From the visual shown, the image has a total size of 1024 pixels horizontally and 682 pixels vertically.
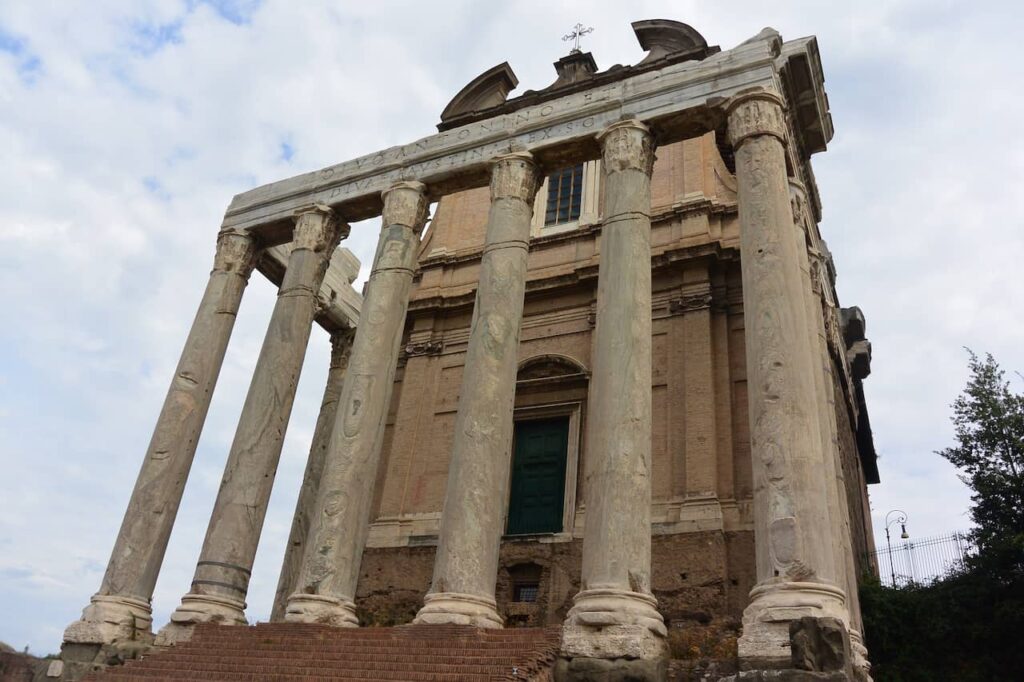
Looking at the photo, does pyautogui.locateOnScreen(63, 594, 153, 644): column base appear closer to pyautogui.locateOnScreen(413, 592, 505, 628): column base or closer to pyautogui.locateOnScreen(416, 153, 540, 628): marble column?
pyautogui.locateOnScreen(416, 153, 540, 628): marble column

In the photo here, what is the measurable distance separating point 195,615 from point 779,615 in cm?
905

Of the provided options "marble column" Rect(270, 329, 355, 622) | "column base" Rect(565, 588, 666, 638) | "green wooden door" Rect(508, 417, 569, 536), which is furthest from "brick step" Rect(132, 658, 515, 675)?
"green wooden door" Rect(508, 417, 569, 536)

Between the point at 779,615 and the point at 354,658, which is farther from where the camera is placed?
the point at 354,658

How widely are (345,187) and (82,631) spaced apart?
975 centimetres

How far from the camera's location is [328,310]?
21141mm

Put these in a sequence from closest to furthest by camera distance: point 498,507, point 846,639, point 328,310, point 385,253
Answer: point 846,639, point 498,507, point 385,253, point 328,310

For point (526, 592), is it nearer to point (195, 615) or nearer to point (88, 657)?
point (195, 615)

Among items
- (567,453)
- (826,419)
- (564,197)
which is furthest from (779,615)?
(564,197)

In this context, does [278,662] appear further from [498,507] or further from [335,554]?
[498,507]

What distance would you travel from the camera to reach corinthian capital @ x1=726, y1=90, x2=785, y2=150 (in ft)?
41.9

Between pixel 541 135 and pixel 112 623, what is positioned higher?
pixel 541 135

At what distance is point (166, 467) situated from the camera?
1505 centimetres

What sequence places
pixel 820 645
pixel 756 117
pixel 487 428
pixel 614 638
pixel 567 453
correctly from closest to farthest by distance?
pixel 820 645, pixel 614 638, pixel 487 428, pixel 756 117, pixel 567 453

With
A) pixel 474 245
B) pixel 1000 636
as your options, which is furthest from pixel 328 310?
pixel 1000 636
